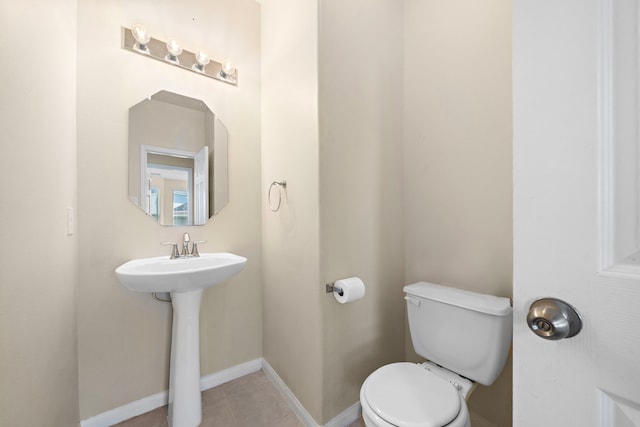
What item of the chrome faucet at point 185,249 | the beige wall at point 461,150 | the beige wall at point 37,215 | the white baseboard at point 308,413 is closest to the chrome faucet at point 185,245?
the chrome faucet at point 185,249

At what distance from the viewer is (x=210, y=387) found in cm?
171

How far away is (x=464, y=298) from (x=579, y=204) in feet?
3.12

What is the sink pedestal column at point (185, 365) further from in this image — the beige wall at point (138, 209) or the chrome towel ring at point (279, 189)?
the chrome towel ring at point (279, 189)

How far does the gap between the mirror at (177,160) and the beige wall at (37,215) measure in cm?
29

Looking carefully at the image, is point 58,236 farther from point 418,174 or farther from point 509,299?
point 509,299

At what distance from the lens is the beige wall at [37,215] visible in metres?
0.74

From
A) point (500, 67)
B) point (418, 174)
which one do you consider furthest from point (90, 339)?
point (500, 67)

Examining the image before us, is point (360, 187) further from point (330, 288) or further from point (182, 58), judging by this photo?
point (182, 58)

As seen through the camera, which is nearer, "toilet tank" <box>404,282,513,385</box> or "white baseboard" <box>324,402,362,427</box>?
"toilet tank" <box>404,282,513,385</box>

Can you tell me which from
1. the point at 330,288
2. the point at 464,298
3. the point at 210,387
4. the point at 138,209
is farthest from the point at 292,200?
the point at 210,387

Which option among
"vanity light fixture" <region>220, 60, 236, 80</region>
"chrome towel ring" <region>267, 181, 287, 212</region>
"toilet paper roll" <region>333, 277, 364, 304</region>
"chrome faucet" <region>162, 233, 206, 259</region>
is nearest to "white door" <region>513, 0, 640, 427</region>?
"toilet paper roll" <region>333, 277, 364, 304</region>

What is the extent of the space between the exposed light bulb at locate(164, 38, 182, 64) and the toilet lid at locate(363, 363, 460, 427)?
6.82 feet

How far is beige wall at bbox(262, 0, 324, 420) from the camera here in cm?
136

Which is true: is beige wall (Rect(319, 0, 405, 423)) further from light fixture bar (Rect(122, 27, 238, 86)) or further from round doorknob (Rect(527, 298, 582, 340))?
round doorknob (Rect(527, 298, 582, 340))
